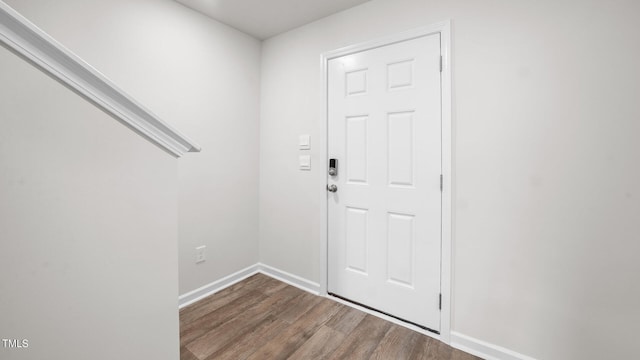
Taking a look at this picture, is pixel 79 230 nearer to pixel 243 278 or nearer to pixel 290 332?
pixel 290 332

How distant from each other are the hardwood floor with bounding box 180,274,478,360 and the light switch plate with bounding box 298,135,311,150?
1296mm

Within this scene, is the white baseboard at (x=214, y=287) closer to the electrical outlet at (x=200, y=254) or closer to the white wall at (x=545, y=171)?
the electrical outlet at (x=200, y=254)

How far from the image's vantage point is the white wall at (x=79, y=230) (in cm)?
65

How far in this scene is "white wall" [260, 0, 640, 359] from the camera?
1325 millimetres

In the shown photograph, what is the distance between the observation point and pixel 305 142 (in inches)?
96.2

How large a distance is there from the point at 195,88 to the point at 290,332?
200 centimetres

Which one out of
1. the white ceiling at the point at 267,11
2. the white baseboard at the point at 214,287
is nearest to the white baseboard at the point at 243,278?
the white baseboard at the point at 214,287

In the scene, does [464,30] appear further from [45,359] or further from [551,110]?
[45,359]

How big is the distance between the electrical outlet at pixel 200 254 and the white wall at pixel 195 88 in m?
0.04

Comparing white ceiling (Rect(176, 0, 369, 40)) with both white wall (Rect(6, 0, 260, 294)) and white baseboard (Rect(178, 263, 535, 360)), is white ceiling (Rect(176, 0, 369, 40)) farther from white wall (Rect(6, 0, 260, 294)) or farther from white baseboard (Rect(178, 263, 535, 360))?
white baseboard (Rect(178, 263, 535, 360))

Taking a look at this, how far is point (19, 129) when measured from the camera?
649 mm

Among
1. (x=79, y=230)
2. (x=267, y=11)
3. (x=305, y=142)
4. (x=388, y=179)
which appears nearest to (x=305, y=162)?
(x=305, y=142)

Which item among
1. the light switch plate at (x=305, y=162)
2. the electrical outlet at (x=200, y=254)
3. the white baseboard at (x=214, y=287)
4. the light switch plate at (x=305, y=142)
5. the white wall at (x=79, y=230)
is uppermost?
the light switch plate at (x=305, y=142)

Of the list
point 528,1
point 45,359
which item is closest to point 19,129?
point 45,359
